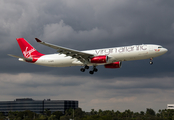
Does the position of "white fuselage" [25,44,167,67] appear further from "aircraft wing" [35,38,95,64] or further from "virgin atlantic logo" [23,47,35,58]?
"virgin atlantic logo" [23,47,35,58]

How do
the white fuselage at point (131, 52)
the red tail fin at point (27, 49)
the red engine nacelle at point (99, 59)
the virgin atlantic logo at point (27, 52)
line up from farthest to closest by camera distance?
1. the virgin atlantic logo at point (27, 52)
2. the red tail fin at point (27, 49)
3. the red engine nacelle at point (99, 59)
4. the white fuselage at point (131, 52)

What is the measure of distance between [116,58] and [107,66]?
9105mm

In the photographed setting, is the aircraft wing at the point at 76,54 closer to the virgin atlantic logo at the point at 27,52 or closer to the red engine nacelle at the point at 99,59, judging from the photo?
the red engine nacelle at the point at 99,59

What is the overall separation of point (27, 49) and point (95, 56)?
23.7 metres

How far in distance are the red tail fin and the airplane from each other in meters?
0.38

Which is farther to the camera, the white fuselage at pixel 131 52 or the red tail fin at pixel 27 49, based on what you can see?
the red tail fin at pixel 27 49

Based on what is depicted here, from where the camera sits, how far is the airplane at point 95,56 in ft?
188

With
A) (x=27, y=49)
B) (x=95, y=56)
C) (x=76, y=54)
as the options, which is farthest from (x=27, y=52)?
(x=95, y=56)

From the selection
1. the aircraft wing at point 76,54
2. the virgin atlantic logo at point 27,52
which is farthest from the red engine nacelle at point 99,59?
the virgin atlantic logo at point 27,52

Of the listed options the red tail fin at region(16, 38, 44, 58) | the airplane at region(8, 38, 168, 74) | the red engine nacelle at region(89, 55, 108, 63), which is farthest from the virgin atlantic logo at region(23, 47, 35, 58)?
the red engine nacelle at region(89, 55, 108, 63)

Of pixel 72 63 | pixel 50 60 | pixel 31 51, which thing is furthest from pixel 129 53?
pixel 31 51

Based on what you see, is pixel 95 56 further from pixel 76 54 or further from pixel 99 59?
pixel 76 54

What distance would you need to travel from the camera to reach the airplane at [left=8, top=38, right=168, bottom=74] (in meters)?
57.3

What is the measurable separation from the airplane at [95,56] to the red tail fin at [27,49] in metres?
0.38
